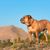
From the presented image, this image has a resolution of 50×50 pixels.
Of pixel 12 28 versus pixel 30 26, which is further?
pixel 12 28

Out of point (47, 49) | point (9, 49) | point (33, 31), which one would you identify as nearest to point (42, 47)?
point (47, 49)

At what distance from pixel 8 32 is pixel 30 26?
790 inches

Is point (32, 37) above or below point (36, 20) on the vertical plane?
below

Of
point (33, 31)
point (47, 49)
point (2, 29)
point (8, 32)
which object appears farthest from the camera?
point (2, 29)

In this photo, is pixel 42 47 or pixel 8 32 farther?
pixel 8 32

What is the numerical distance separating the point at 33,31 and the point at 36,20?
112 cm

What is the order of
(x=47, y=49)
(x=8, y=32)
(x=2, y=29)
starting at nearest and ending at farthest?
(x=47, y=49), (x=8, y=32), (x=2, y=29)

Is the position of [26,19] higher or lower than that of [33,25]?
higher

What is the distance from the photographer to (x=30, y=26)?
19.3 meters

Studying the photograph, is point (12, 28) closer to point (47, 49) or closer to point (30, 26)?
point (30, 26)

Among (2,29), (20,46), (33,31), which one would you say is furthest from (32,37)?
(2,29)

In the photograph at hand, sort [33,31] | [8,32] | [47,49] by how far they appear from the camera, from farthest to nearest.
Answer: [8,32] < [33,31] < [47,49]

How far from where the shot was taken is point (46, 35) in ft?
65.3

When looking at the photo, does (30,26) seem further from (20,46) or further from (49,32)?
(20,46)
